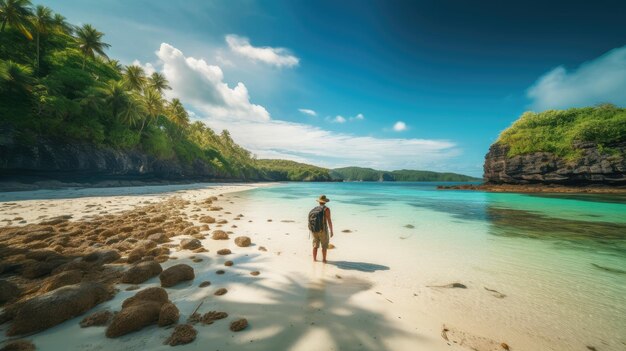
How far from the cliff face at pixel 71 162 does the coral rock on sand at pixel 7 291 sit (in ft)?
83.5

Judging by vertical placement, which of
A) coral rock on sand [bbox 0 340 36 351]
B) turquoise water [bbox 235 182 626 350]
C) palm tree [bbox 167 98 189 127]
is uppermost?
palm tree [bbox 167 98 189 127]

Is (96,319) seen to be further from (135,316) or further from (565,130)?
(565,130)

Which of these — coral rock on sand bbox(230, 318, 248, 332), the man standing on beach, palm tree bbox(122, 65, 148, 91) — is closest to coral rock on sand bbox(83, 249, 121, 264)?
coral rock on sand bbox(230, 318, 248, 332)

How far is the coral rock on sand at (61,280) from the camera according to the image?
3608mm

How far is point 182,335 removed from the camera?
8.36 ft

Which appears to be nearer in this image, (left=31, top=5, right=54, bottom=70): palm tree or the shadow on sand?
the shadow on sand

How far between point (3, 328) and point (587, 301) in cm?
951

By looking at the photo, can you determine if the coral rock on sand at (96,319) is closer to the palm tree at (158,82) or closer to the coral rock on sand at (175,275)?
the coral rock on sand at (175,275)

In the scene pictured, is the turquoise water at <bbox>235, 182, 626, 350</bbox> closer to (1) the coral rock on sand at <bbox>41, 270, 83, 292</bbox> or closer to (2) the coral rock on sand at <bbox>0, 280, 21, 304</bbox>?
(1) the coral rock on sand at <bbox>41, 270, 83, 292</bbox>

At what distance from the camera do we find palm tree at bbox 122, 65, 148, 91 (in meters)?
35.9

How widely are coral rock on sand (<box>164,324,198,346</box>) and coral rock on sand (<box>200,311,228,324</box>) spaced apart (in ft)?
0.83

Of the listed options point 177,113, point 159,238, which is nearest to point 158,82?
point 177,113

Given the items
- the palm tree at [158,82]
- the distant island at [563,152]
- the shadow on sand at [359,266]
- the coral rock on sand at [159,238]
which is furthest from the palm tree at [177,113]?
the distant island at [563,152]

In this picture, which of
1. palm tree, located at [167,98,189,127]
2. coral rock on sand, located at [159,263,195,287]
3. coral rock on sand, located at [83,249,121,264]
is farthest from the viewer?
palm tree, located at [167,98,189,127]
